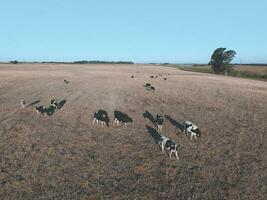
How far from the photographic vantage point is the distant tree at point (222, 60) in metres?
102

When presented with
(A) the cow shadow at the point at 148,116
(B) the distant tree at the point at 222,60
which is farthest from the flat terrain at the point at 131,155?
(B) the distant tree at the point at 222,60

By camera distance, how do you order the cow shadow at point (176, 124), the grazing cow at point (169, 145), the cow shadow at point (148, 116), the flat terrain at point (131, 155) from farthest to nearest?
the cow shadow at point (148, 116) < the cow shadow at point (176, 124) < the grazing cow at point (169, 145) < the flat terrain at point (131, 155)

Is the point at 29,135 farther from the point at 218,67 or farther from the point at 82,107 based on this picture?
the point at 218,67

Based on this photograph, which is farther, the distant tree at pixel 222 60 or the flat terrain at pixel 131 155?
the distant tree at pixel 222 60

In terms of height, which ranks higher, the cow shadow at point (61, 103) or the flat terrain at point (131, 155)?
the flat terrain at point (131, 155)

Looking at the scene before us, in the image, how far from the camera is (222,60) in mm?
103562

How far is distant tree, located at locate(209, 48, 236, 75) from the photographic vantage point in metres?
102

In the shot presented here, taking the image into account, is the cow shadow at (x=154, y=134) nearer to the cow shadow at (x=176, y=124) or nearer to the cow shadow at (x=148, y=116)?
the cow shadow at (x=176, y=124)

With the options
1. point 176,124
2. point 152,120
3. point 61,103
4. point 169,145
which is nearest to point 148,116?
point 152,120

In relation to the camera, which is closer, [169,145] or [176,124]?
[169,145]

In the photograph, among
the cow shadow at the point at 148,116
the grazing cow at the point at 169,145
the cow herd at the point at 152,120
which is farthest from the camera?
the cow shadow at the point at 148,116

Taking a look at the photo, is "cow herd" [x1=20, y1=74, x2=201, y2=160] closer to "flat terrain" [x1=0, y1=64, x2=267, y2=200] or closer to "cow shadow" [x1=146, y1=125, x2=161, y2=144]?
"cow shadow" [x1=146, y1=125, x2=161, y2=144]

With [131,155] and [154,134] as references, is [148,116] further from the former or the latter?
[131,155]

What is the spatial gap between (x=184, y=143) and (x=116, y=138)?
456cm
